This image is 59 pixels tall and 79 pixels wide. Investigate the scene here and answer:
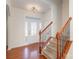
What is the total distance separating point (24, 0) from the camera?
20.1 ft

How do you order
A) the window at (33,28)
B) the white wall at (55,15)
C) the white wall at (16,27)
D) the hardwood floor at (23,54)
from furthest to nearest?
the window at (33,28), the white wall at (55,15), the white wall at (16,27), the hardwood floor at (23,54)

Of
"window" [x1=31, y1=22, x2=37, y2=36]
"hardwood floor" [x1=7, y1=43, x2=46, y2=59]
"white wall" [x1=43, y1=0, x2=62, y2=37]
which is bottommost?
"hardwood floor" [x1=7, y1=43, x2=46, y2=59]

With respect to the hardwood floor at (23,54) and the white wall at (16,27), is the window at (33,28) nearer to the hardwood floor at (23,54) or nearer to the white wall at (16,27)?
the white wall at (16,27)

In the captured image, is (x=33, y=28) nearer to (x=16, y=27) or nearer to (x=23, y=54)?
(x=16, y=27)

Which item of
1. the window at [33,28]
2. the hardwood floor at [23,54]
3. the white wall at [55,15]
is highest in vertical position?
the white wall at [55,15]

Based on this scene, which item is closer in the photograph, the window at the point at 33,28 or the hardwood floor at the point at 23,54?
the hardwood floor at the point at 23,54

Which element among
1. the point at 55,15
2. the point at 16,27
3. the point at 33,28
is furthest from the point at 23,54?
the point at 55,15

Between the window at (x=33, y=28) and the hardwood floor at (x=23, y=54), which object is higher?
the window at (x=33, y=28)

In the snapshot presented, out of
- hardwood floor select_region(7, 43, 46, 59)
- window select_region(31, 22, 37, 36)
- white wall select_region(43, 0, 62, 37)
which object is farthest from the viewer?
window select_region(31, 22, 37, 36)

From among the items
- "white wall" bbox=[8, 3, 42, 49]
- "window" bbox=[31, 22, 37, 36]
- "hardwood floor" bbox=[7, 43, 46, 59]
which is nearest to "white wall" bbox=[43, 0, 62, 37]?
"window" bbox=[31, 22, 37, 36]

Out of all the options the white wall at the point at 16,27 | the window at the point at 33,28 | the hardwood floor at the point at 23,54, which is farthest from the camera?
the window at the point at 33,28

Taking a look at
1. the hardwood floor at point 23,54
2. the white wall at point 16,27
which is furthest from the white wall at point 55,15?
the hardwood floor at point 23,54

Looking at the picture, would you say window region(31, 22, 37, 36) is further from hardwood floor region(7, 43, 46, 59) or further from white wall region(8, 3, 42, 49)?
hardwood floor region(7, 43, 46, 59)

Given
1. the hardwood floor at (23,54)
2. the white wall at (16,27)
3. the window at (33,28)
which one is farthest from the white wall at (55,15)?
the hardwood floor at (23,54)
